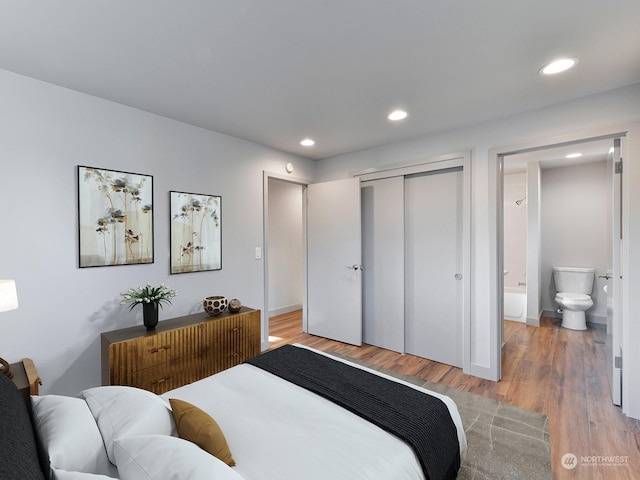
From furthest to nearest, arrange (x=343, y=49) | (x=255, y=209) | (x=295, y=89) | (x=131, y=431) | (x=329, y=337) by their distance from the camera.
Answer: (x=329, y=337), (x=255, y=209), (x=295, y=89), (x=343, y=49), (x=131, y=431)

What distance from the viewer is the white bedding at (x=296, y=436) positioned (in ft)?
3.61

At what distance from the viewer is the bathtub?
4.74 meters

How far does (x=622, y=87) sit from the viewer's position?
2.28 meters

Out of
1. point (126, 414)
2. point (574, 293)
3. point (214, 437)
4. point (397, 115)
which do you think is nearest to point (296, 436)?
point (214, 437)

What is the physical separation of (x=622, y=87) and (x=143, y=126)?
3868mm

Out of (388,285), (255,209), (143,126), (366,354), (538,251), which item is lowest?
(366,354)

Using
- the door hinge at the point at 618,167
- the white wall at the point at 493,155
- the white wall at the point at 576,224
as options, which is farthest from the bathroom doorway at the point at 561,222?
the door hinge at the point at 618,167

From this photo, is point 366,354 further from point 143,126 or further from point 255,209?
point 143,126

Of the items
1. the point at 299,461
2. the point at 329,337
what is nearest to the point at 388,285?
the point at 329,337

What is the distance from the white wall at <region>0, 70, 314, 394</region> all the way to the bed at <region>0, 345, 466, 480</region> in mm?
1217

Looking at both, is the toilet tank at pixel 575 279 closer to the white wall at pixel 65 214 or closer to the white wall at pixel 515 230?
the white wall at pixel 515 230

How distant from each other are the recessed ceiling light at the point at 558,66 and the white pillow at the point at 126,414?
2934 millimetres

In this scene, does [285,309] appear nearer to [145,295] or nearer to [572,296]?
[145,295]

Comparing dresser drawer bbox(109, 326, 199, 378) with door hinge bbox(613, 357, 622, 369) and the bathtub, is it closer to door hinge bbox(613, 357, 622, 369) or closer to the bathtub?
door hinge bbox(613, 357, 622, 369)
